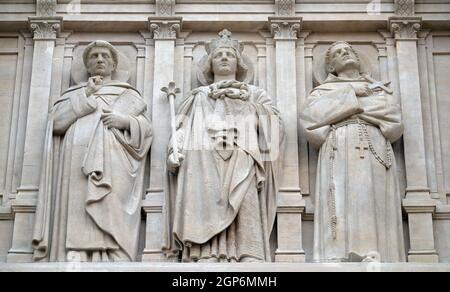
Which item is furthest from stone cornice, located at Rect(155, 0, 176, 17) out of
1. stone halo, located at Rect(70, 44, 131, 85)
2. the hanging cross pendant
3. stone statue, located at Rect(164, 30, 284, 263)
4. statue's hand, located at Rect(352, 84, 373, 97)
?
the hanging cross pendant

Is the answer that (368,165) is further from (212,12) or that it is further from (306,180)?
(212,12)

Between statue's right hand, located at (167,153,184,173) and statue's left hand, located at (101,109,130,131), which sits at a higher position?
statue's left hand, located at (101,109,130,131)

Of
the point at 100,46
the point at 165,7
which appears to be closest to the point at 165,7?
the point at 165,7

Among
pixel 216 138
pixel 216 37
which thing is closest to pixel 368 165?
pixel 216 138

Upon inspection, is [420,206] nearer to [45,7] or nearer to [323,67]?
[323,67]

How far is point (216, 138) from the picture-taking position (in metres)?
16.7

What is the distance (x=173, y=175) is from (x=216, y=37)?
2724 mm

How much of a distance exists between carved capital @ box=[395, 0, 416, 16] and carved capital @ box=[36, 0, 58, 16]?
5.41 meters

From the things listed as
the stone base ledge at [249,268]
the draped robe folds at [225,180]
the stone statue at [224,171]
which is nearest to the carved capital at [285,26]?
the stone statue at [224,171]

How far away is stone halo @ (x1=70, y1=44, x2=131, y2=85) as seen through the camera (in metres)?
17.9

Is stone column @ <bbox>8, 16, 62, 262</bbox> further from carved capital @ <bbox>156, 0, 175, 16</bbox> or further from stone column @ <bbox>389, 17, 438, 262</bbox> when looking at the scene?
stone column @ <bbox>389, 17, 438, 262</bbox>

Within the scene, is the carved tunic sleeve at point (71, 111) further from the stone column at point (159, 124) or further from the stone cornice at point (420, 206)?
the stone cornice at point (420, 206)

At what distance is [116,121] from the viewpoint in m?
16.9

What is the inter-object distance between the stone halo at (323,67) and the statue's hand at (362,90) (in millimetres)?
595
